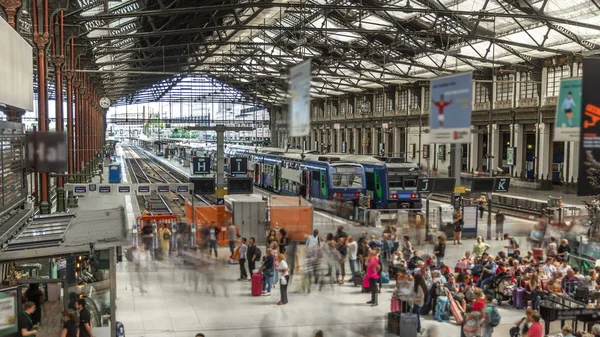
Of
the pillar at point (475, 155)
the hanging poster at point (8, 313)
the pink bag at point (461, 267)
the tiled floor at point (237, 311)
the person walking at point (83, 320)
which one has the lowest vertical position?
the tiled floor at point (237, 311)

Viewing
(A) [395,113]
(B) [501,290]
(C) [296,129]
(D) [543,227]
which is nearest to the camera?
(C) [296,129]

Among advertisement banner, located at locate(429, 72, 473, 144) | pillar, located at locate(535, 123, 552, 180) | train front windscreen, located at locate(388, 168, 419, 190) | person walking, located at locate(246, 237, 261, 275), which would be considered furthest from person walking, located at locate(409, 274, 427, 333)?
pillar, located at locate(535, 123, 552, 180)

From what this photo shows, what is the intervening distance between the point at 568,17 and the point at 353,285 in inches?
821

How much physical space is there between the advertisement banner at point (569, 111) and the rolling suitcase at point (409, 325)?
4858mm

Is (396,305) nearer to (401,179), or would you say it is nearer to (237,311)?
(237,311)

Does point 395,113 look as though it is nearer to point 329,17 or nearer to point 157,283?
point 329,17

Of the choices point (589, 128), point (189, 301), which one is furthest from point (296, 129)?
point (189, 301)

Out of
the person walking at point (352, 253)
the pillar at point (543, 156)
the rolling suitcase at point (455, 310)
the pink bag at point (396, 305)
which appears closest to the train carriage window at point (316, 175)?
the person walking at point (352, 253)

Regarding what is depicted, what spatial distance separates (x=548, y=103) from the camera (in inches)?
1491

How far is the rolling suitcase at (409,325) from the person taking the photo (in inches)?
495

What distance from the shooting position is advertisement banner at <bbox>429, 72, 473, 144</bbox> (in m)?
9.23

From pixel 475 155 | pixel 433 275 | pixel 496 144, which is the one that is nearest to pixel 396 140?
pixel 496 144

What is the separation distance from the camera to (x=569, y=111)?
350 inches

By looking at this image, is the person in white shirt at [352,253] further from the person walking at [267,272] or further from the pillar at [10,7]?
the pillar at [10,7]
